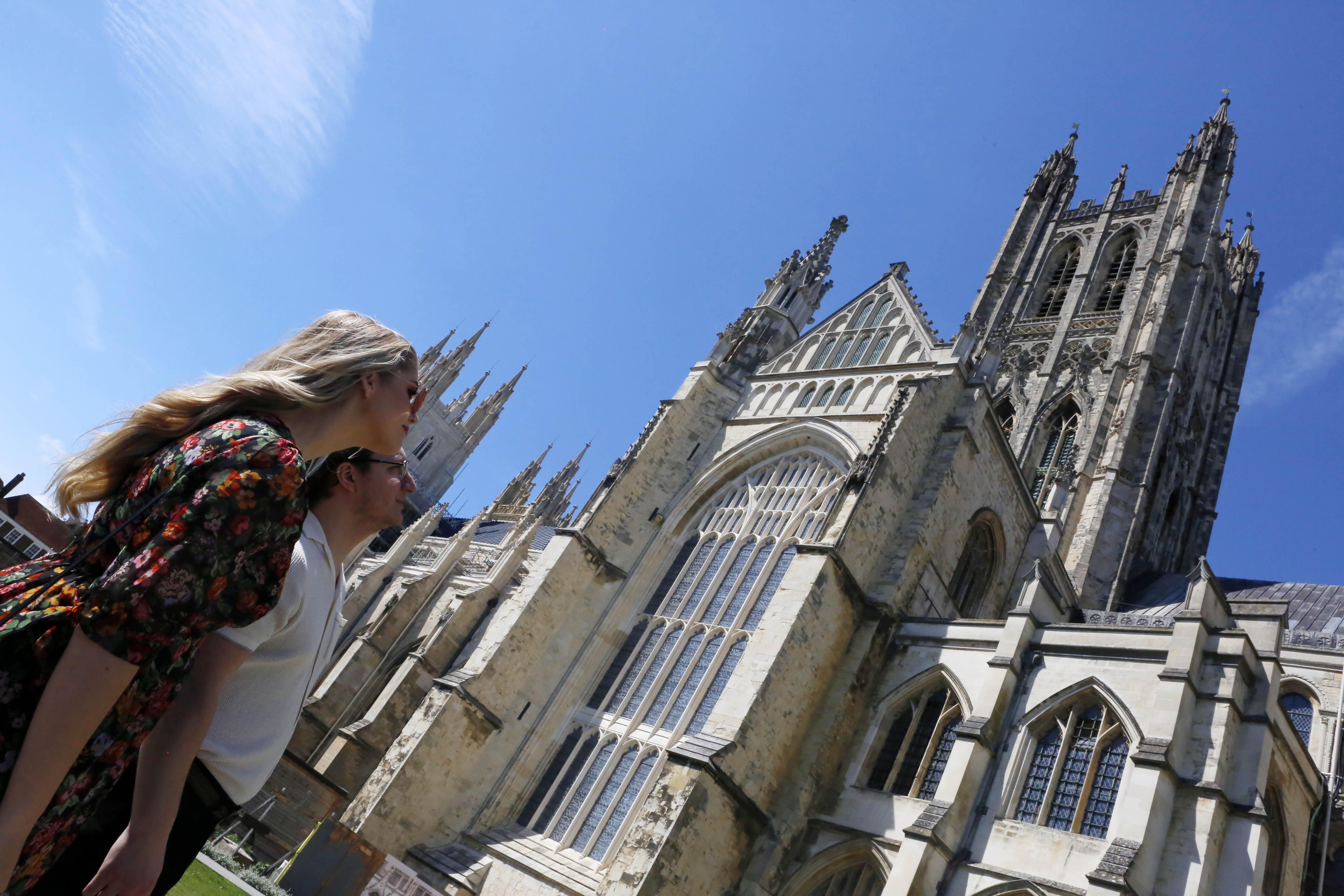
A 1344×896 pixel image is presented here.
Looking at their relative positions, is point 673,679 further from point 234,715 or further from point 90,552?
point 90,552

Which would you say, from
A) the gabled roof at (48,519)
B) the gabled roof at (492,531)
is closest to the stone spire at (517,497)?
the gabled roof at (492,531)

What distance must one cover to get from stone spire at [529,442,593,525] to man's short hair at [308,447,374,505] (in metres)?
36.3

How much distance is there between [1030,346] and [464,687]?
94.0 feet

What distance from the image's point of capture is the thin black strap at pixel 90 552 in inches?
55.5

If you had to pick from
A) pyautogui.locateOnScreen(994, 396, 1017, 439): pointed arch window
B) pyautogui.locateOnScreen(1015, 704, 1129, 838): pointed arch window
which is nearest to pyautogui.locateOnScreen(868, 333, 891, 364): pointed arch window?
pyautogui.locateOnScreen(1015, 704, 1129, 838): pointed arch window

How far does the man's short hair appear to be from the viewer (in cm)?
226

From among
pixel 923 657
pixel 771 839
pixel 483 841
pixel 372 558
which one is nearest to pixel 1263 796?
pixel 923 657

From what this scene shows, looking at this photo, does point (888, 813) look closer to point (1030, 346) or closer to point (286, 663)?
point (286, 663)

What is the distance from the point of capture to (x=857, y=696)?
13.8m

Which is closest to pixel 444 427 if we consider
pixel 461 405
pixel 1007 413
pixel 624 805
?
pixel 461 405

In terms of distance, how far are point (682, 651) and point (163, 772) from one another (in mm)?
13943

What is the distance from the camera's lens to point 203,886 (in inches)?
345

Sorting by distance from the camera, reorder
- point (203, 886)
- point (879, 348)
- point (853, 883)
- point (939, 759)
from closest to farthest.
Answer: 1. point (203, 886)
2. point (853, 883)
3. point (939, 759)
4. point (879, 348)

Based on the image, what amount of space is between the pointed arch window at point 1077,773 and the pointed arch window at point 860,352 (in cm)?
877
